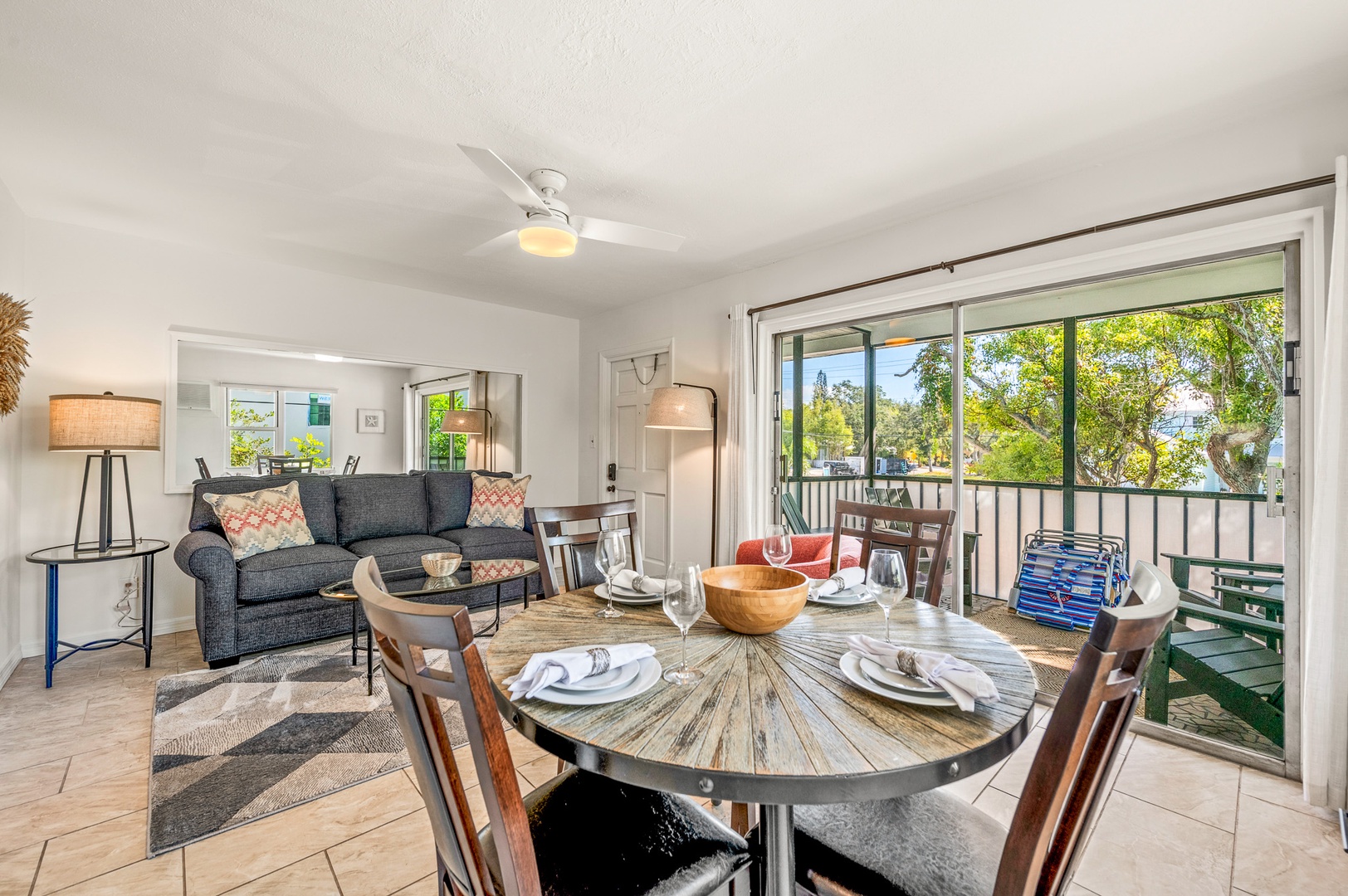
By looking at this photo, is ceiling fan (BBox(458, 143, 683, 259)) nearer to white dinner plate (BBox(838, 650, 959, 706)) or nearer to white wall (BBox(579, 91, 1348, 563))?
white wall (BBox(579, 91, 1348, 563))

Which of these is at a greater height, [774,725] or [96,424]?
[96,424]

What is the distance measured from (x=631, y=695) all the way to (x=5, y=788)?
2.55 m

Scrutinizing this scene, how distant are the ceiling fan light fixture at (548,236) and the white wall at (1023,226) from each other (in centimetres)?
182

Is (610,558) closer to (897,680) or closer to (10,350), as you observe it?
(897,680)

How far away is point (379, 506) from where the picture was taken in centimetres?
423

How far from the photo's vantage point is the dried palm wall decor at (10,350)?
269 centimetres

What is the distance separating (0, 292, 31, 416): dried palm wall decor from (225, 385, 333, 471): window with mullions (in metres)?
1.08

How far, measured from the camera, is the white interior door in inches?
196

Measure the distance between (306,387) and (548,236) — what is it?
9.27ft

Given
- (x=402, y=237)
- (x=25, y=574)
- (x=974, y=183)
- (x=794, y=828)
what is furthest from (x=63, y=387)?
(x=974, y=183)

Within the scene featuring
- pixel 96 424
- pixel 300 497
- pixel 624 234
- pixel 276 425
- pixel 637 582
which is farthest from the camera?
pixel 276 425

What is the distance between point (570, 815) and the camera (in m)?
1.17

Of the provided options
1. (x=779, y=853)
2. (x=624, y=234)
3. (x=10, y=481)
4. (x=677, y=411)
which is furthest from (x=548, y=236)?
(x=10, y=481)

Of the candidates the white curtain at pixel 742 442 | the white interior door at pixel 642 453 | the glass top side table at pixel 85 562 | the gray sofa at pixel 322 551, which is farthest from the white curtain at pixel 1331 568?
the glass top side table at pixel 85 562
